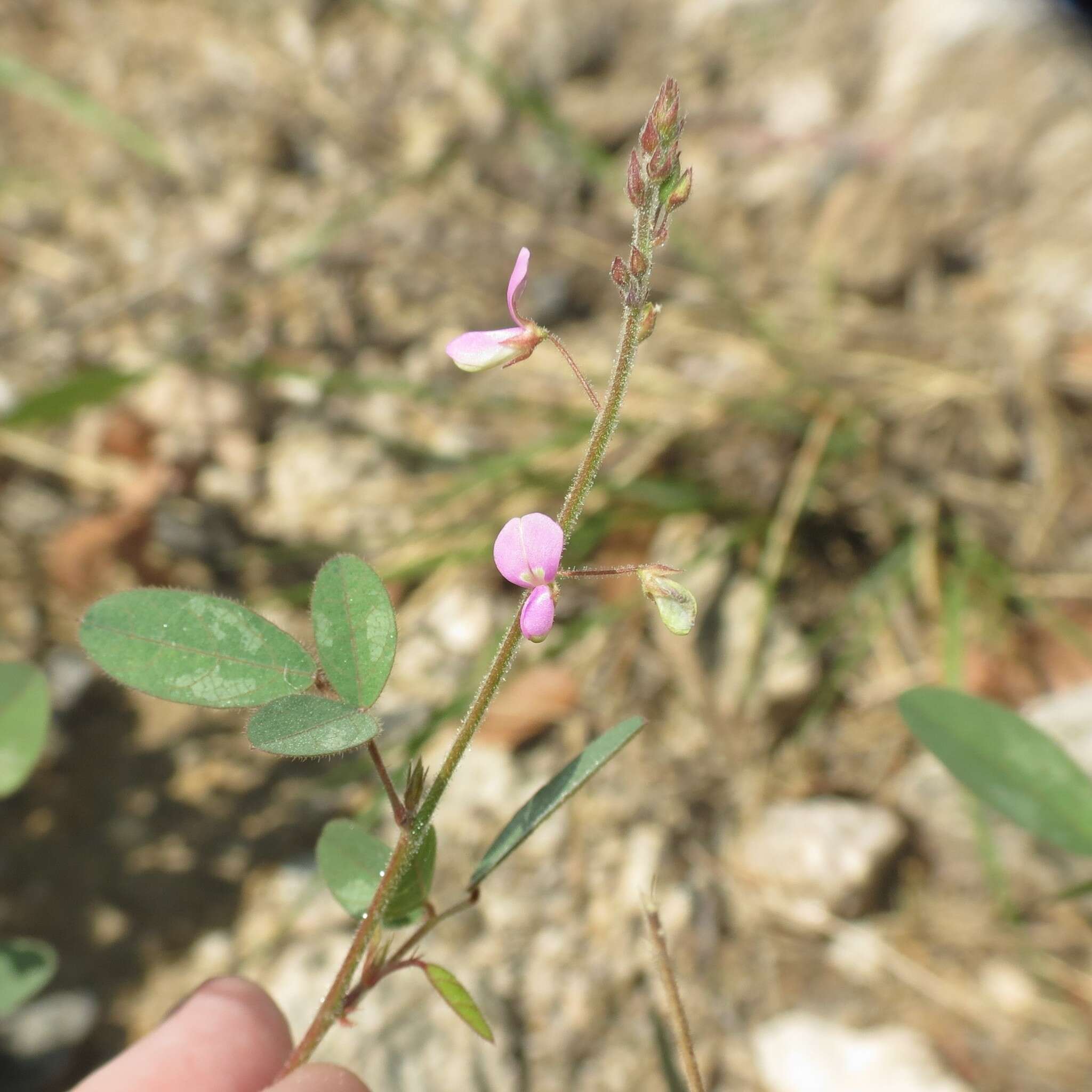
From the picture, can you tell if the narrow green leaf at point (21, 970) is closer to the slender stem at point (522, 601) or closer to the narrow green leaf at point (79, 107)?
the slender stem at point (522, 601)

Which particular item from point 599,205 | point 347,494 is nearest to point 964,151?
point 599,205

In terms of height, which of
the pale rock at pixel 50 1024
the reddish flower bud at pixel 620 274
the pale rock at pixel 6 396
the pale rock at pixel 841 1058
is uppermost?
the reddish flower bud at pixel 620 274

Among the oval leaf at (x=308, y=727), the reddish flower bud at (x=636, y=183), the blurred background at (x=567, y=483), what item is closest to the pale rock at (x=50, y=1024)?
the blurred background at (x=567, y=483)

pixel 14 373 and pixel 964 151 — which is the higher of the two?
pixel 964 151

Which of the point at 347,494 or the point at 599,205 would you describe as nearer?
the point at 347,494

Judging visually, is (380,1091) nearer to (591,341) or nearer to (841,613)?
(841,613)

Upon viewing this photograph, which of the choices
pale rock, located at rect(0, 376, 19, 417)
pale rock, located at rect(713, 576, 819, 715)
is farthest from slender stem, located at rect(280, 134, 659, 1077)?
pale rock, located at rect(0, 376, 19, 417)

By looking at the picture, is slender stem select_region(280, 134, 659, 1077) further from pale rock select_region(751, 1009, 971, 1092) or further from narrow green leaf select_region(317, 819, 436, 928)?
pale rock select_region(751, 1009, 971, 1092)

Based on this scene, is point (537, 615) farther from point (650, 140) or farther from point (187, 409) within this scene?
point (187, 409)
